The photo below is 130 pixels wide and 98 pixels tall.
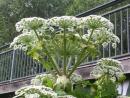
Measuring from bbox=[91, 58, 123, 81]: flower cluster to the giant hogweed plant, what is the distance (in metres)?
0.12

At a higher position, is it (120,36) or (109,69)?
(120,36)

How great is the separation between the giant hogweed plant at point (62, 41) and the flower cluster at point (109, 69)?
12 cm

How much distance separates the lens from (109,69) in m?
3.17

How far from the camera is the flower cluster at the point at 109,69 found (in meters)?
3.16

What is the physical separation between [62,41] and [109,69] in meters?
0.43

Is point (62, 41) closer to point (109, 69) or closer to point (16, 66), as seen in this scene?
point (109, 69)

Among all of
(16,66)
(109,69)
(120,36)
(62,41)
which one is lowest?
(109,69)

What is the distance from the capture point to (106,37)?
3135 millimetres

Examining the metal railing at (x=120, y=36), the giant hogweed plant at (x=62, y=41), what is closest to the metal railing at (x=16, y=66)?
the metal railing at (x=120, y=36)

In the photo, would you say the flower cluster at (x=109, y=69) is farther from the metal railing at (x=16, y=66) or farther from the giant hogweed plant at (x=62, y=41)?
the metal railing at (x=16, y=66)

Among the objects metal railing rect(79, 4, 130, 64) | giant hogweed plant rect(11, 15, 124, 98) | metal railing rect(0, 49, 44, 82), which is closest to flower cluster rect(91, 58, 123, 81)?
giant hogweed plant rect(11, 15, 124, 98)

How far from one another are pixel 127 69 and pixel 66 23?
1.80 meters

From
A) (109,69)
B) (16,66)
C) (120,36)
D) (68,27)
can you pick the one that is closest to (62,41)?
(68,27)

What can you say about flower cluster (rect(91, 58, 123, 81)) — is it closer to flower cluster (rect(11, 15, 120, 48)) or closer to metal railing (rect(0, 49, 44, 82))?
flower cluster (rect(11, 15, 120, 48))
